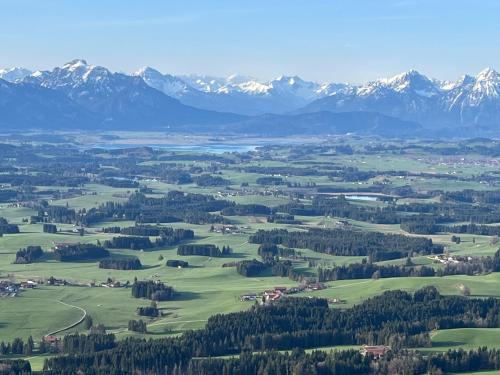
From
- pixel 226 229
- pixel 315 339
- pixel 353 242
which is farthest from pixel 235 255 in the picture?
pixel 315 339

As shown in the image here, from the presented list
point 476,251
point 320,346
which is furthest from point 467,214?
point 320,346

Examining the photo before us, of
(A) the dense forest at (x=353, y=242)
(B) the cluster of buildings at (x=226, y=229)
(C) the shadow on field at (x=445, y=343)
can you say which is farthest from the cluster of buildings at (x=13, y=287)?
(B) the cluster of buildings at (x=226, y=229)

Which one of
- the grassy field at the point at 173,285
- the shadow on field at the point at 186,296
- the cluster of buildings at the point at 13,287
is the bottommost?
the shadow on field at the point at 186,296

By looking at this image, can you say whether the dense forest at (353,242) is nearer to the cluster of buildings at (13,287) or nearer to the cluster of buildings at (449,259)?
the cluster of buildings at (449,259)

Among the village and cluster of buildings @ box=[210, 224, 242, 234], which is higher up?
cluster of buildings @ box=[210, 224, 242, 234]

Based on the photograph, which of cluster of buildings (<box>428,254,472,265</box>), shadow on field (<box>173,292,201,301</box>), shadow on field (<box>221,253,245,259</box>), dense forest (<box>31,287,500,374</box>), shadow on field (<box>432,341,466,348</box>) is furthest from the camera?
shadow on field (<box>221,253,245,259</box>)

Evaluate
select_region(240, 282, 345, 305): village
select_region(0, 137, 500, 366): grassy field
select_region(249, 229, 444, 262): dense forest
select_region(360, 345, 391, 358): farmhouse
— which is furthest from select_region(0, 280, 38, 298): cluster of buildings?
select_region(249, 229, 444, 262): dense forest

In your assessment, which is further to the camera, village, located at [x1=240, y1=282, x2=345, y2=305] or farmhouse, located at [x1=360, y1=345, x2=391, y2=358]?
village, located at [x1=240, y1=282, x2=345, y2=305]

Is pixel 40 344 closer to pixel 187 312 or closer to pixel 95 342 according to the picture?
pixel 95 342

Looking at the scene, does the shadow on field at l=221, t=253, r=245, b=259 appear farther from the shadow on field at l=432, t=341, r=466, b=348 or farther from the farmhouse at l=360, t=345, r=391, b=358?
the farmhouse at l=360, t=345, r=391, b=358

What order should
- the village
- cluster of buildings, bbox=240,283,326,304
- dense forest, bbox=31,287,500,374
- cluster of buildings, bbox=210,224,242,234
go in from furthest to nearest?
cluster of buildings, bbox=210,224,242,234 → cluster of buildings, bbox=240,283,326,304 → the village → dense forest, bbox=31,287,500,374

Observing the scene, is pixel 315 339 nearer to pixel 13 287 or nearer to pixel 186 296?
pixel 186 296
